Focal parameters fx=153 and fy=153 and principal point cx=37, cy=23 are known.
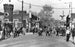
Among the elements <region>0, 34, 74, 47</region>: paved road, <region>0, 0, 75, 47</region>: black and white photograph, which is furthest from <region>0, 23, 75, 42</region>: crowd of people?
<region>0, 34, 74, 47</region>: paved road

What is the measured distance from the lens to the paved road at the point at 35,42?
522 cm

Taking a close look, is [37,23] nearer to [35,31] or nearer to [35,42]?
[35,31]

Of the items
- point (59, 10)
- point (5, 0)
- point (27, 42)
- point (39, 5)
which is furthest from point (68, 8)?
point (5, 0)

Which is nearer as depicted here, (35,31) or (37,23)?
(37,23)

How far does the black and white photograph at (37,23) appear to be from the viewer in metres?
5.22

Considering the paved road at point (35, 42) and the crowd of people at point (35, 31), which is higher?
the crowd of people at point (35, 31)

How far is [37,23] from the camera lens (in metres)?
5.39

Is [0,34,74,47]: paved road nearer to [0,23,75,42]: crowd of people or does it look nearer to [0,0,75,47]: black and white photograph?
[0,0,75,47]: black and white photograph

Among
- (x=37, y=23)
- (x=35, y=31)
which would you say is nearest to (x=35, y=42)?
(x=35, y=31)

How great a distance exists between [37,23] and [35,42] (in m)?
0.68

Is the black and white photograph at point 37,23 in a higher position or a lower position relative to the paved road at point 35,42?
higher

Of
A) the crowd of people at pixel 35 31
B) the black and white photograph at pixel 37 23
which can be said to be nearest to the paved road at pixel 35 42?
the black and white photograph at pixel 37 23

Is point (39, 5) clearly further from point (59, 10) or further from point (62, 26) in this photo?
point (62, 26)

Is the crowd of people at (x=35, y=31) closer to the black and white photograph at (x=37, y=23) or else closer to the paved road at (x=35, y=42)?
the black and white photograph at (x=37, y=23)
